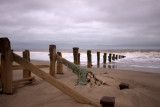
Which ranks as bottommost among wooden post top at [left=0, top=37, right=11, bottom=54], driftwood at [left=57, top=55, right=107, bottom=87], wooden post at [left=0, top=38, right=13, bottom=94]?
driftwood at [left=57, top=55, right=107, bottom=87]

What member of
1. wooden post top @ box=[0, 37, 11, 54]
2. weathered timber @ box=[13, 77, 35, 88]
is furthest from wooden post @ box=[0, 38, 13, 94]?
weathered timber @ box=[13, 77, 35, 88]

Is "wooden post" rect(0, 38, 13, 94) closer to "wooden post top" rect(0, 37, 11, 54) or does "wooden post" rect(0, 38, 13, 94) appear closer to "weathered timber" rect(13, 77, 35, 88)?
"wooden post top" rect(0, 37, 11, 54)

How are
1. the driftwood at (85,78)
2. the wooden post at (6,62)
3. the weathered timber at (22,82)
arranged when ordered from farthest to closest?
1. the driftwood at (85,78)
2. the weathered timber at (22,82)
3. the wooden post at (6,62)

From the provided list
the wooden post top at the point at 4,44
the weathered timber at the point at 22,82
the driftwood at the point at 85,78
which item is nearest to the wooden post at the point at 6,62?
the wooden post top at the point at 4,44

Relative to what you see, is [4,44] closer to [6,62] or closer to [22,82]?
[6,62]

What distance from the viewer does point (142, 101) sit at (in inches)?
124

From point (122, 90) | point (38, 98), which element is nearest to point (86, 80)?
point (122, 90)

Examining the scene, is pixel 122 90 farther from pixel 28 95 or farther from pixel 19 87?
pixel 19 87

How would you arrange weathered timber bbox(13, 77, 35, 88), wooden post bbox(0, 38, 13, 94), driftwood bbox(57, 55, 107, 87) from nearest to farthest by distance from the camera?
1. wooden post bbox(0, 38, 13, 94)
2. weathered timber bbox(13, 77, 35, 88)
3. driftwood bbox(57, 55, 107, 87)

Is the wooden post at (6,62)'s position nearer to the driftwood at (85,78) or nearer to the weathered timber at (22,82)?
the weathered timber at (22,82)

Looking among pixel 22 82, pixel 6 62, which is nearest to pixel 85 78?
pixel 22 82

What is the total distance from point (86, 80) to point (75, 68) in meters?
0.61

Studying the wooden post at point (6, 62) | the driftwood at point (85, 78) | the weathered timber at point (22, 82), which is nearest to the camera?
the wooden post at point (6, 62)

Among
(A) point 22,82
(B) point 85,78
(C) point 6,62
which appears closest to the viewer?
(C) point 6,62
